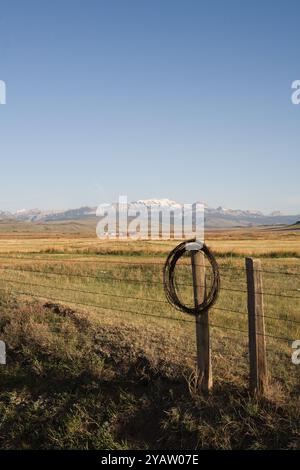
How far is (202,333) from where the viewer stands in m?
7.21

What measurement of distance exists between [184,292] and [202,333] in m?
10.3

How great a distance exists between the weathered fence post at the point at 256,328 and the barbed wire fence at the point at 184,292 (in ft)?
0.07

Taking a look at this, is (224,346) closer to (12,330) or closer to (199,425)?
(199,425)

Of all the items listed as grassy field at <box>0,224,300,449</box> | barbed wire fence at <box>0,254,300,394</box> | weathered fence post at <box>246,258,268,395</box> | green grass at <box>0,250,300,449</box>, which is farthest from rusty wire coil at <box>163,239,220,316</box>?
grassy field at <box>0,224,300,449</box>

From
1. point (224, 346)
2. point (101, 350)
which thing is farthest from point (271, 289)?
point (101, 350)

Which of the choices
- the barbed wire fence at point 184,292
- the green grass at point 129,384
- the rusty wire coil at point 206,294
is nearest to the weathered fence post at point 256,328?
the barbed wire fence at point 184,292

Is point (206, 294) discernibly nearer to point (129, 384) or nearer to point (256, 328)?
point (256, 328)

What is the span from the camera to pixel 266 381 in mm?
6785

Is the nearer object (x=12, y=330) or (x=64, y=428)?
(x=64, y=428)

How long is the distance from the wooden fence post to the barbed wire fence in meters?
0.65

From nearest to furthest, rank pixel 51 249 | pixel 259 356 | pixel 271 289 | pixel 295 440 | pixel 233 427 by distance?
Result: pixel 295 440, pixel 233 427, pixel 259 356, pixel 271 289, pixel 51 249

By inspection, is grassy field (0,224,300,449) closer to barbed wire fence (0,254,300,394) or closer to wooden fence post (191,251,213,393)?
barbed wire fence (0,254,300,394)

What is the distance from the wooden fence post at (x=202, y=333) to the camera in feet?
23.6

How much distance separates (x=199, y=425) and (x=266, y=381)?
3.92 ft
